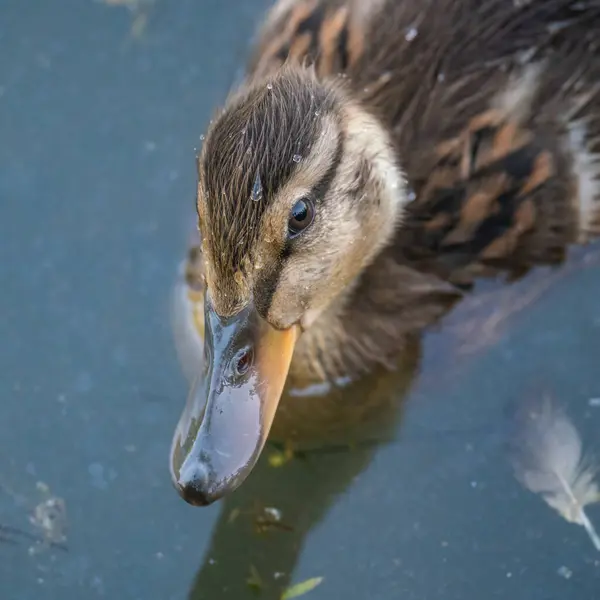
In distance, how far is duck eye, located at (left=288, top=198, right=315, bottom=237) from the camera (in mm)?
1734

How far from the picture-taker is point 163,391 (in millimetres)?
2287

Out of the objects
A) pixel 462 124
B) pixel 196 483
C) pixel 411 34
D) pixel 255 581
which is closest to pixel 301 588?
pixel 255 581

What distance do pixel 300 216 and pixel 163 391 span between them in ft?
2.33

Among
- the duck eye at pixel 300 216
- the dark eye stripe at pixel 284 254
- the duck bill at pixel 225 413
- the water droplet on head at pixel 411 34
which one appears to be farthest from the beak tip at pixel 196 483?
the water droplet on head at pixel 411 34

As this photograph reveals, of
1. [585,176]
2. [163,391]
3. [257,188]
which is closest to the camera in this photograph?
[257,188]

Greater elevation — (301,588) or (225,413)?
(225,413)

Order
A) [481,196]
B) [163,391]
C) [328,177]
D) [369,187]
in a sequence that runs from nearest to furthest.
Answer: [328,177], [369,187], [481,196], [163,391]

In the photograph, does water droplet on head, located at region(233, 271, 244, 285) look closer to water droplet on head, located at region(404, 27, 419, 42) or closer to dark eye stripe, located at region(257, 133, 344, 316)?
dark eye stripe, located at region(257, 133, 344, 316)

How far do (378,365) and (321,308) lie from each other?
0.31 m

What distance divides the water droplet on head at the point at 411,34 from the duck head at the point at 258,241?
0.81ft

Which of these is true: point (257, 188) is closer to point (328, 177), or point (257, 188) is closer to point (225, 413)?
point (328, 177)

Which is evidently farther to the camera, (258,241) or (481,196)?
(481,196)

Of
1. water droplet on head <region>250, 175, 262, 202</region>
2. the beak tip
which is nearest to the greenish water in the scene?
the beak tip

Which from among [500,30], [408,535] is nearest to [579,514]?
[408,535]
